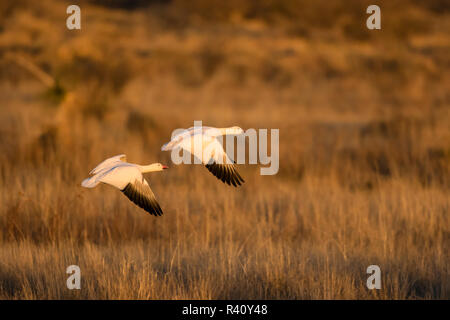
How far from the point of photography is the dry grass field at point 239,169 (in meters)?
4.99

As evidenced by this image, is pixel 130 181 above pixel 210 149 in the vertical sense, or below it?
below

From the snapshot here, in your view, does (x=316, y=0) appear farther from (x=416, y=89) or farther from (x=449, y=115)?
(x=449, y=115)

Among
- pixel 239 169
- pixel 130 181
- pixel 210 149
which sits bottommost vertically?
pixel 130 181

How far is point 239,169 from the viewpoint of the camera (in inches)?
354

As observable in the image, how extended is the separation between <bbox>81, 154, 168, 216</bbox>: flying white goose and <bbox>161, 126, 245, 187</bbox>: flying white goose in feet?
0.56

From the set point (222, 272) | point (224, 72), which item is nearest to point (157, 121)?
point (222, 272)

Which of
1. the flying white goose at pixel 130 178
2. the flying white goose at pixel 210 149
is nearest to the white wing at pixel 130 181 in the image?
the flying white goose at pixel 130 178

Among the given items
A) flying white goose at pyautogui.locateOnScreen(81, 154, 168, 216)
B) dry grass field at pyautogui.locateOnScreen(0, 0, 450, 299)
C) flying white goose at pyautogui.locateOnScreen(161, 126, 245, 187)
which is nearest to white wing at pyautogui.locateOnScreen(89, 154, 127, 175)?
flying white goose at pyautogui.locateOnScreen(81, 154, 168, 216)

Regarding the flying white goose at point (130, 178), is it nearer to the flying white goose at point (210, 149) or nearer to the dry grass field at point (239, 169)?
the flying white goose at point (210, 149)

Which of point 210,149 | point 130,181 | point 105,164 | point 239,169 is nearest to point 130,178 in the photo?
point 130,181

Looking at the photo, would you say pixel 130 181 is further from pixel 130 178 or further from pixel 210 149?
pixel 210 149

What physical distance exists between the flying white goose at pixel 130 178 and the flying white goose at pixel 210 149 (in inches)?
6.7

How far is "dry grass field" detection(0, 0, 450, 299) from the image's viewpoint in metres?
4.99

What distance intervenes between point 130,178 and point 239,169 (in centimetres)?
525
